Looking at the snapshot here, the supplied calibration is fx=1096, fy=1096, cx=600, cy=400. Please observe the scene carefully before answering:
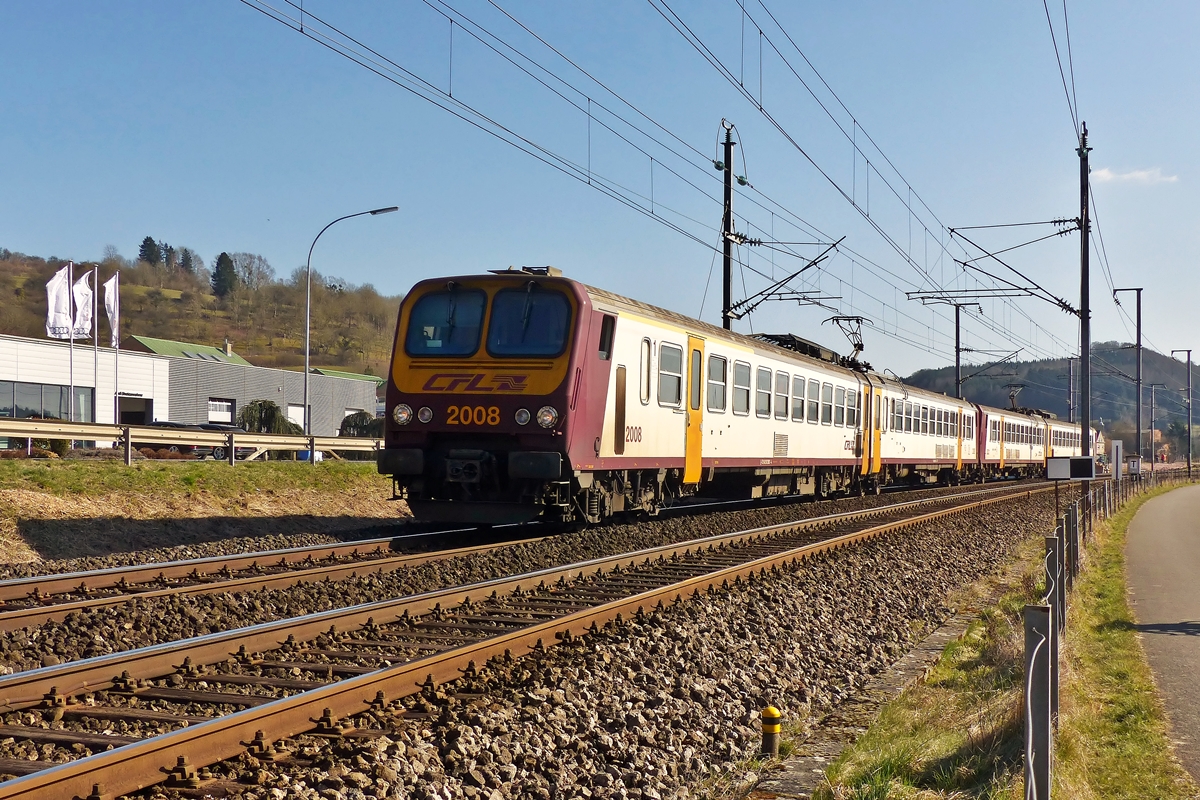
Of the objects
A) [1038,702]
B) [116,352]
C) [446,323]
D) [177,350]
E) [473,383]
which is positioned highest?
[177,350]

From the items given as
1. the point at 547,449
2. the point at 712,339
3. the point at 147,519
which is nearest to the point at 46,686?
the point at 547,449

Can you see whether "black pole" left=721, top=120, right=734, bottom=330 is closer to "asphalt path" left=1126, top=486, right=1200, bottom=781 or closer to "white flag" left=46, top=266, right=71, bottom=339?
"asphalt path" left=1126, top=486, right=1200, bottom=781

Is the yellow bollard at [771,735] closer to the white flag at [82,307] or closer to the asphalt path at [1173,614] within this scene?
the asphalt path at [1173,614]

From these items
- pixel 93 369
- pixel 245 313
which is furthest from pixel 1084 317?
pixel 245 313

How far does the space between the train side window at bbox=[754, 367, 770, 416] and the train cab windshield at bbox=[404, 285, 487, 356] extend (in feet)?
22.2

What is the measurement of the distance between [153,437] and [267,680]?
14.9 m

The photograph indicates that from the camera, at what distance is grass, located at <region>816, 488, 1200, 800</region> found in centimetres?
507

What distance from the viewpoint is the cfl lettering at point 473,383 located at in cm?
1295

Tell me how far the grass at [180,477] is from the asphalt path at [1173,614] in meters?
13.5

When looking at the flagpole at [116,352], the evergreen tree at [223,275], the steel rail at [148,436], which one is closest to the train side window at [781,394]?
the steel rail at [148,436]

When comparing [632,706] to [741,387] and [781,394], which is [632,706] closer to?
[741,387]

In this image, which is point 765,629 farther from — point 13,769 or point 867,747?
point 13,769

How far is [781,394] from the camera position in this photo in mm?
20000

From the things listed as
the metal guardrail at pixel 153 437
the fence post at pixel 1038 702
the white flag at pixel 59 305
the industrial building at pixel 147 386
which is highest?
the white flag at pixel 59 305
